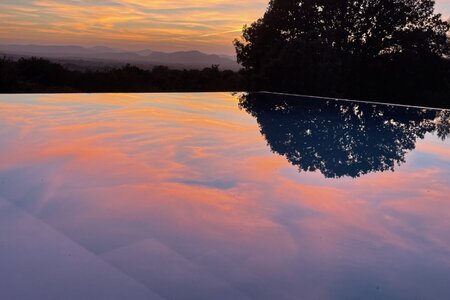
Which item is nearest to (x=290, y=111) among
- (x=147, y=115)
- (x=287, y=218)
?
(x=147, y=115)

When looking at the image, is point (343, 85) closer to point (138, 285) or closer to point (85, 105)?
point (85, 105)

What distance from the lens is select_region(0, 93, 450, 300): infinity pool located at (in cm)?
195

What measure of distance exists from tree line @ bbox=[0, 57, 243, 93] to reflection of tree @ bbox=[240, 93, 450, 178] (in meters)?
6.41

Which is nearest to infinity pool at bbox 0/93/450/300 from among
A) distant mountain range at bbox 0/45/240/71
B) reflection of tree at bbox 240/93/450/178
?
reflection of tree at bbox 240/93/450/178

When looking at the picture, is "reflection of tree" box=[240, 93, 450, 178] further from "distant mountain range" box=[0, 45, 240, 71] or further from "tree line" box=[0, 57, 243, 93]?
"distant mountain range" box=[0, 45, 240, 71]

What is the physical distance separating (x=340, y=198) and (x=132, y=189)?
1.64 metres

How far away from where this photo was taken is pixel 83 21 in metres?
13.6

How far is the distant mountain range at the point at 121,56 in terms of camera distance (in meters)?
15.7

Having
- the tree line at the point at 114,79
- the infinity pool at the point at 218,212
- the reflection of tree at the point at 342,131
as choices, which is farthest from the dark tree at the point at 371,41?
the infinity pool at the point at 218,212

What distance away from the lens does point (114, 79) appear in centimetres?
1520

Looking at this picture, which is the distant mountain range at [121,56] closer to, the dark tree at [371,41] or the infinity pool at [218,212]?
the dark tree at [371,41]

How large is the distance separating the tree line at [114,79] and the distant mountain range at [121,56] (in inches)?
18.5

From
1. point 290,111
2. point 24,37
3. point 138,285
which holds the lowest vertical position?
point 138,285

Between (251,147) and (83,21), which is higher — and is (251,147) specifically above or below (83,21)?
below
